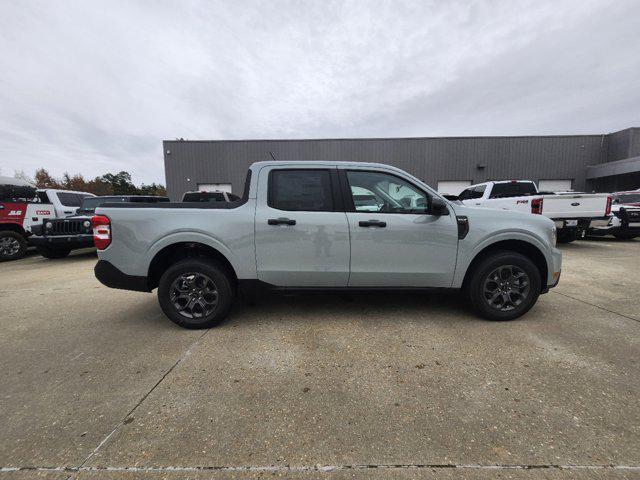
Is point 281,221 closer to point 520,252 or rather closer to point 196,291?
point 196,291

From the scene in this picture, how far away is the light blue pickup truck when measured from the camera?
3.07m

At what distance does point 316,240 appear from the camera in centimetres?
309

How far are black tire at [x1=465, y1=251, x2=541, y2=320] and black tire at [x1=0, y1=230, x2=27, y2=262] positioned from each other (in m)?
A: 10.9

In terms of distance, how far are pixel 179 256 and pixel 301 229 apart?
1.46 m

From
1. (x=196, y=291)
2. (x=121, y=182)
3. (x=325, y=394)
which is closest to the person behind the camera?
(x=325, y=394)

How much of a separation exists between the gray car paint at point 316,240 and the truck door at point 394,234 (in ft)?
0.04

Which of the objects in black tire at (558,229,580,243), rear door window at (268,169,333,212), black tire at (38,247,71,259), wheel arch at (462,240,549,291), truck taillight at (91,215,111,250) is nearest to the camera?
truck taillight at (91,215,111,250)

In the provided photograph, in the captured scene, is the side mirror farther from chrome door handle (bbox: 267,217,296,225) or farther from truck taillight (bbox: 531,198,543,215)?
truck taillight (bbox: 531,198,543,215)

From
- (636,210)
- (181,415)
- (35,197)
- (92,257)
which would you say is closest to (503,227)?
(181,415)

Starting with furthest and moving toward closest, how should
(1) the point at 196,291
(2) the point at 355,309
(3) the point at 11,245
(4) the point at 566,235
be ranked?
(4) the point at 566,235, (3) the point at 11,245, (2) the point at 355,309, (1) the point at 196,291

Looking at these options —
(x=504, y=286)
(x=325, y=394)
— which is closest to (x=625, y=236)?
Answer: (x=504, y=286)

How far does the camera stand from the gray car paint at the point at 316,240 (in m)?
3.06

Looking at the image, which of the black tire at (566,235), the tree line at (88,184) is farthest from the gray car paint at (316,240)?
the tree line at (88,184)

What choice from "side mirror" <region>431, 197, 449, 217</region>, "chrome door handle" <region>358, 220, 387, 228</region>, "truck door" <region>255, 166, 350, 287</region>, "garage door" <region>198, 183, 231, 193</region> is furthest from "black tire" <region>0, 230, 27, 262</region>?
"garage door" <region>198, 183, 231, 193</region>
